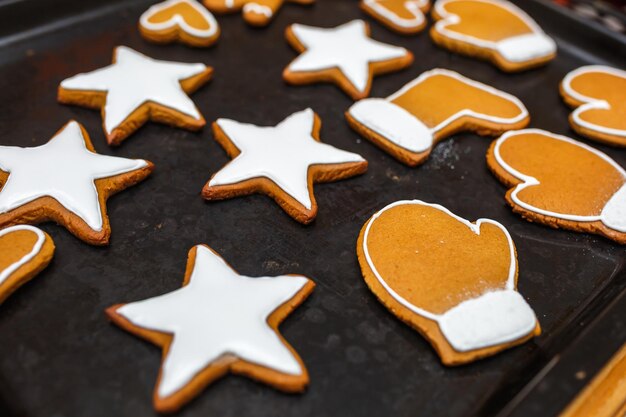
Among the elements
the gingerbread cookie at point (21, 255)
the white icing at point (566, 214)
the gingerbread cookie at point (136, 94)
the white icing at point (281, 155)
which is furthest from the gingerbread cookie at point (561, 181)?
the gingerbread cookie at point (21, 255)

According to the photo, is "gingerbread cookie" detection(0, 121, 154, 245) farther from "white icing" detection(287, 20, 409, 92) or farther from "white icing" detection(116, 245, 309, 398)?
"white icing" detection(287, 20, 409, 92)

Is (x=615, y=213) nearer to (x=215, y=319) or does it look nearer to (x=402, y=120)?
(x=402, y=120)

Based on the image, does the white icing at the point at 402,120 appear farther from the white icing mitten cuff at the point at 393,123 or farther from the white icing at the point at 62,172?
the white icing at the point at 62,172

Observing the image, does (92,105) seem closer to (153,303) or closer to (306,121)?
(306,121)

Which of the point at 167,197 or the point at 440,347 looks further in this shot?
the point at 167,197

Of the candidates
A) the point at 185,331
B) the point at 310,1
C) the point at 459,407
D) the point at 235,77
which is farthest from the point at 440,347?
the point at 310,1
